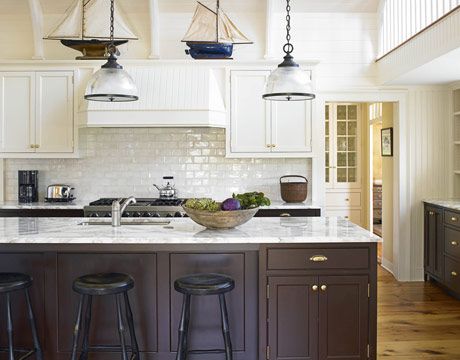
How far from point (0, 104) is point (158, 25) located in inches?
76.9

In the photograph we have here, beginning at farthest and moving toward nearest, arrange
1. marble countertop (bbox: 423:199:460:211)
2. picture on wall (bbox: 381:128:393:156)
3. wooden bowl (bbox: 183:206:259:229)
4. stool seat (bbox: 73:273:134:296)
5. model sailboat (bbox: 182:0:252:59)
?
picture on wall (bbox: 381:128:393:156) < marble countertop (bbox: 423:199:460:211) < model sailboat (bbox: 182:0:252:59) < wooden bowl (bbox: 183:206:259:229) < stool seat (bbox: 73:273:134:296)

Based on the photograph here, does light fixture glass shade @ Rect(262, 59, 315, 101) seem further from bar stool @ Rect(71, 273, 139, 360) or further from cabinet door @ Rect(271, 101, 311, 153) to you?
cabinet door @ Rect(271, 101, 311, 153)

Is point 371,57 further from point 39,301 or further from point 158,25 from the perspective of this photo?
point 39,301

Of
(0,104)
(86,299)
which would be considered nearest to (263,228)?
(86,299)

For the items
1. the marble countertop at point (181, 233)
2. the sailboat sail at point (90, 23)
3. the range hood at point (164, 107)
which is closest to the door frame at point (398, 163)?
the range hood at point (164, 107)

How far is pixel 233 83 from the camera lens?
19.5 feet

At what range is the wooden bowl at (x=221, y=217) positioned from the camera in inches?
136

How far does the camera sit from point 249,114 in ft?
19.6

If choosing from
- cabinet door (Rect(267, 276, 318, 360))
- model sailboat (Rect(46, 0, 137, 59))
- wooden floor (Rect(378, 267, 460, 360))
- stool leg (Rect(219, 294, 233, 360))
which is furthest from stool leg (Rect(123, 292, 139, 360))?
model sailboat (Rect(46, 0, 137, 59))

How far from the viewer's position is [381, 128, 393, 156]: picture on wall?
22.3ft

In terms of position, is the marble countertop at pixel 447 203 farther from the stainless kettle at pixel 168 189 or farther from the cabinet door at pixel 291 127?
the stainless kettle at pixel 168 189

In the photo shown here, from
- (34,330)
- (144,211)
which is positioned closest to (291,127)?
(144,211)

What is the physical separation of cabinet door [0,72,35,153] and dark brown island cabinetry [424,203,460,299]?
4509 millimetres

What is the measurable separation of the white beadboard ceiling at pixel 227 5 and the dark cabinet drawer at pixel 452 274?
300cm
